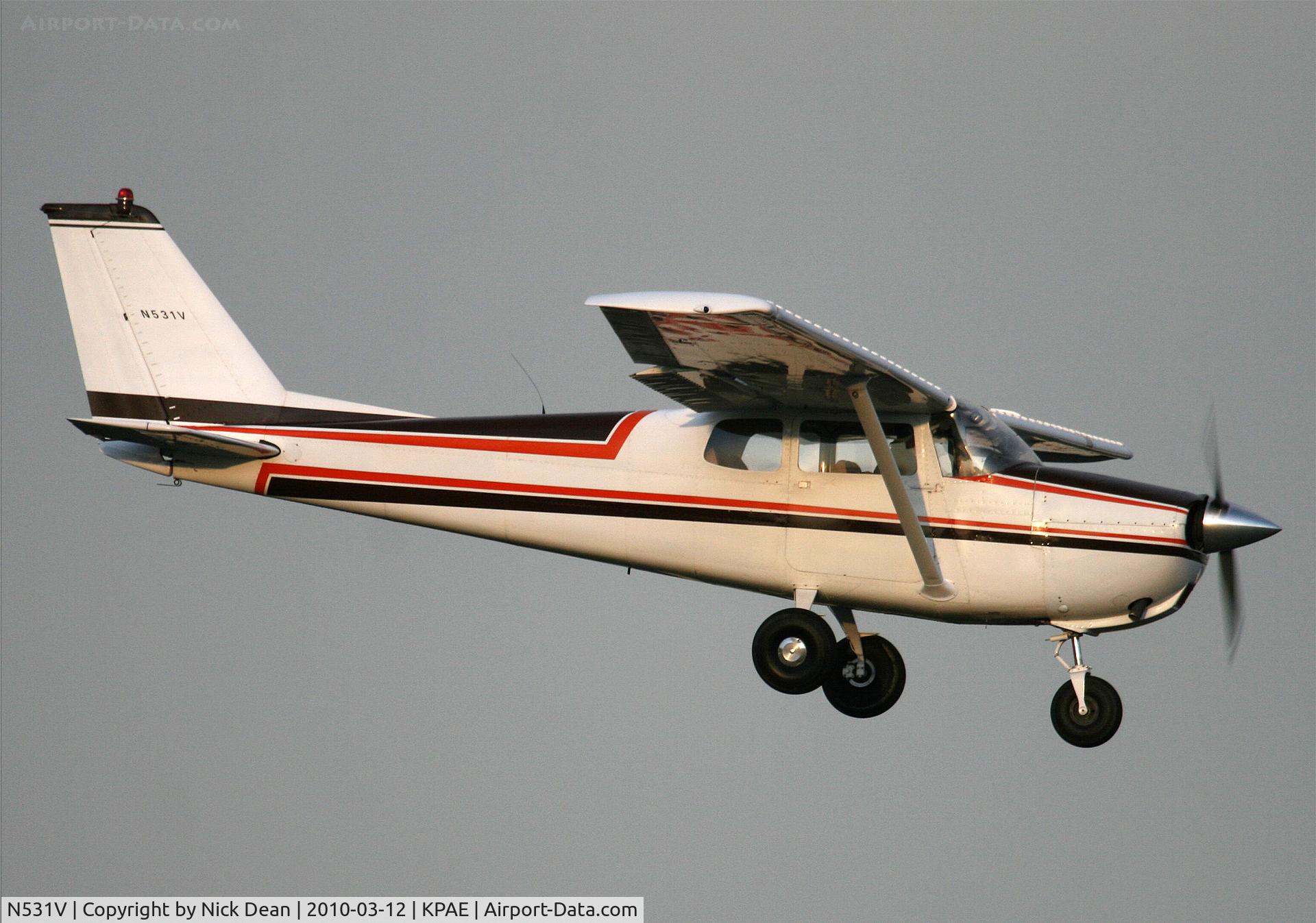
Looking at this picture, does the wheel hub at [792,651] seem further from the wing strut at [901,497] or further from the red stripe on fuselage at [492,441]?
the red stripe on fuselage at [492,441]

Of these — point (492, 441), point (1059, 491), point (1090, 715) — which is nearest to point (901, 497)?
point (1059, 491)

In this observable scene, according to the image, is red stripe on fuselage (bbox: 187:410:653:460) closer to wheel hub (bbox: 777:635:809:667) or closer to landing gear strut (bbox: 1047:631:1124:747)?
wheel hub (bbox: 777:635:809:667)

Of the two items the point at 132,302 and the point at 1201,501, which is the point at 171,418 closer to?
the point at 132,302

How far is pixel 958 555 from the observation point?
1318 cm

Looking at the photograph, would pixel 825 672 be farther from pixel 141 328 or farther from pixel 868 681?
pixel 141 328

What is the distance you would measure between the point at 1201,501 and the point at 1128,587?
0.90 meters

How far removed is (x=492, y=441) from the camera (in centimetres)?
1425

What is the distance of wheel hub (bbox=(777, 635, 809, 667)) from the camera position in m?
13.4

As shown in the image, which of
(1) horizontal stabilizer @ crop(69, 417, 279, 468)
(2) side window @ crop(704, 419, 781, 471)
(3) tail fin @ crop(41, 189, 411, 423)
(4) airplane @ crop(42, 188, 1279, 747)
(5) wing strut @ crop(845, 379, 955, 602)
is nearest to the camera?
(5) wing strut @ crop(845, 379, 955, 602)

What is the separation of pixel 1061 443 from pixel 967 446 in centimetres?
300

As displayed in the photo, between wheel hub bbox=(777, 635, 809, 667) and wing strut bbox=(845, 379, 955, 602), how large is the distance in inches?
41.9

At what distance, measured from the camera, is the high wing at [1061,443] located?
15.6 m

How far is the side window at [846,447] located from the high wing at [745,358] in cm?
16

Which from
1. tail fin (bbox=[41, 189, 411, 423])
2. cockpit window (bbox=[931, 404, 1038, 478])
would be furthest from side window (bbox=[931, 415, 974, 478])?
tail fin (bbox=[41, 189, 411, 423])
